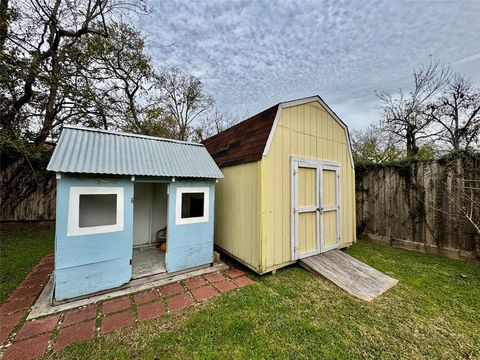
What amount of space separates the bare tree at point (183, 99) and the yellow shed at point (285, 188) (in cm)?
917

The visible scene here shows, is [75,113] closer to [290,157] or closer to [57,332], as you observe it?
[57,332]

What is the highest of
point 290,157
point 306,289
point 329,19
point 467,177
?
point 329,19

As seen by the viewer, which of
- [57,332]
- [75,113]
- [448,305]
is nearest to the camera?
[57,332]

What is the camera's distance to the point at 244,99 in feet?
33.3

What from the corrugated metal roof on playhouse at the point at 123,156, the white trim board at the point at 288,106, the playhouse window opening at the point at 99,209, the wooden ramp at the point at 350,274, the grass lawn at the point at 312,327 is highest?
the white trim board at the point at 288,106

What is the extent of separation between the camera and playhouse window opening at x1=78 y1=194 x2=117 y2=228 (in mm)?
3504

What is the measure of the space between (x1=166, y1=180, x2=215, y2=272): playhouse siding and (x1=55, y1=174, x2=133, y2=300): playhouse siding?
68cm

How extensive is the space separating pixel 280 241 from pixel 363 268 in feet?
5.84

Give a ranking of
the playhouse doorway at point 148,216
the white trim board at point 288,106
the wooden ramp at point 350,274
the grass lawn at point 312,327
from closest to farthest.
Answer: the grass lawn at point 312,327
the wooden ramp at point 350,274
the white trim board at point 288,106
the playhouse doorway at point 148,216

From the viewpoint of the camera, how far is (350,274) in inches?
140

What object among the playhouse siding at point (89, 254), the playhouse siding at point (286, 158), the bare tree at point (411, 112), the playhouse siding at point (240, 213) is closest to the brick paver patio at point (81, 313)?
the playhouse siding at point (89, 254)

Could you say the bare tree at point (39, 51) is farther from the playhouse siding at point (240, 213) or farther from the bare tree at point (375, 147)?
the bare tree at point (375, 147)

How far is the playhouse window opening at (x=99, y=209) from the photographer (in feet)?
11.5

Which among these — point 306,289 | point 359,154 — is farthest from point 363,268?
point 359,154
